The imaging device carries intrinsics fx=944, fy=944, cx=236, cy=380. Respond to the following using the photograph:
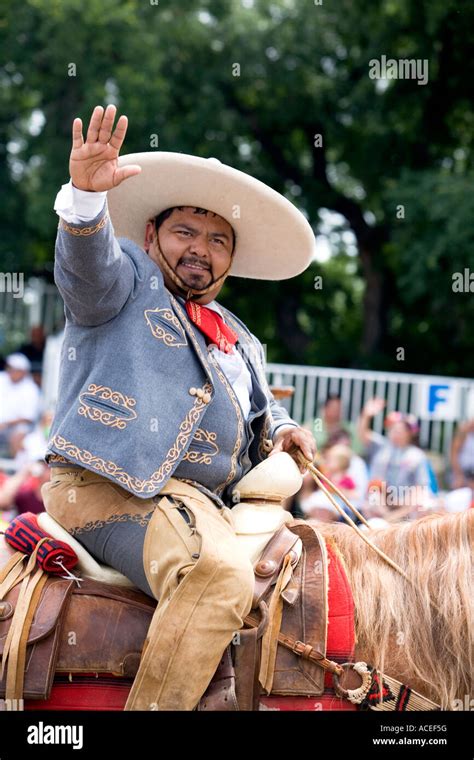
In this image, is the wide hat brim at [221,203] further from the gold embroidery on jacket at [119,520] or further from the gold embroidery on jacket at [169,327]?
the gold embroidery on jacket at [119,520]

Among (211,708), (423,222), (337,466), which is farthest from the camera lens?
(423,222)

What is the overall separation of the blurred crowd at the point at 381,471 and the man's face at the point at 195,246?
3536 mm

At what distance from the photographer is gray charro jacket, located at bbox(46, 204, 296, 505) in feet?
9.70

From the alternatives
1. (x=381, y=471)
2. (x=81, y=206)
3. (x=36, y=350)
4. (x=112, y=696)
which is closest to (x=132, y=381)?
(x=81, y=206)

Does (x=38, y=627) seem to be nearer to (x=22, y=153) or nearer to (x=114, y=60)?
(x=114, y=60)

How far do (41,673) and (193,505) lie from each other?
69 cm

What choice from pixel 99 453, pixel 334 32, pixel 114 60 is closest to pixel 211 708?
pixel 99 453

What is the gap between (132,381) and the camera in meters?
3.03

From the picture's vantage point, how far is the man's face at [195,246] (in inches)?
130

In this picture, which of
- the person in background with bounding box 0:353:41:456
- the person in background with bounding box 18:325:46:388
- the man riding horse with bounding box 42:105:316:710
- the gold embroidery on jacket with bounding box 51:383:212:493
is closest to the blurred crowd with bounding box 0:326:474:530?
the person in background with bounding box 0:353:41:456

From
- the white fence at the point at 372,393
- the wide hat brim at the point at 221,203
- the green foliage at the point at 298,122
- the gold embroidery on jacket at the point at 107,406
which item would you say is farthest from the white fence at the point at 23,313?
the gold embroidery on jacket at the point at 107,406

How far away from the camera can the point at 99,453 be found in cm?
298

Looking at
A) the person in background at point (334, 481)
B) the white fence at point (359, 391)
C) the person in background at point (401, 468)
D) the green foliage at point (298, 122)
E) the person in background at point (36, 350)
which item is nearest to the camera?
the person in background at point (334, 481)

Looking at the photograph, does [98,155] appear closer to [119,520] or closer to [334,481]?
[119,520]
